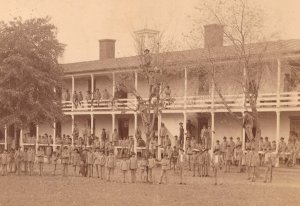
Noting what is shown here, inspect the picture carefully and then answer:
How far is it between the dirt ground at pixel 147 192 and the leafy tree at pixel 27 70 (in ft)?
12.2

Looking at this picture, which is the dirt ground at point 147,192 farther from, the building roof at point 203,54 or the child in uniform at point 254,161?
the building roof at point 203,54

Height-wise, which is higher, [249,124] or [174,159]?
[249,124]

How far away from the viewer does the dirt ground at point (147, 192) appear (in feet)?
49.7

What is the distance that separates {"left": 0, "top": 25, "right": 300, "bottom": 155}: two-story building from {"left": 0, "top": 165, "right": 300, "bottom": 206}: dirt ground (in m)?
5.33

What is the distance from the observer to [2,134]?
44.0 m

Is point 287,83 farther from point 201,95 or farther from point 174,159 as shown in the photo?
point 174,159

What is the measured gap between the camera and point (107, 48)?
45.0 m

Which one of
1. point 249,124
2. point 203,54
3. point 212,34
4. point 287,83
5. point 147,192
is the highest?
point 212,34

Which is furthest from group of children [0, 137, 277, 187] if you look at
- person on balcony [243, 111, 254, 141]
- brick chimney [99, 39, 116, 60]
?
brick chimney [99, 39, 116, 60]

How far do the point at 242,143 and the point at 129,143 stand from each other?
24.4ft

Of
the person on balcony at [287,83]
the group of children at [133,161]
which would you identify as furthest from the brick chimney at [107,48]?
the person on balcony at [287,83]

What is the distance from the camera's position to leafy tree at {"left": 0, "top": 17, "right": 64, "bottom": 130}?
24312mm

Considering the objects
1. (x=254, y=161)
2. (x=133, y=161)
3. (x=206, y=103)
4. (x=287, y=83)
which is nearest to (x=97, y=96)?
(x=206, y=103)

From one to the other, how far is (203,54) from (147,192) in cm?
1231
